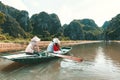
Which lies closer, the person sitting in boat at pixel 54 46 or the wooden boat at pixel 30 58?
the wooden boat at pixel 30 58

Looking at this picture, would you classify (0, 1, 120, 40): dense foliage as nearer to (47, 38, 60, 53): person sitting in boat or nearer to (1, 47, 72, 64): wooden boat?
(47, 38, 60, 53): person sitting in boat

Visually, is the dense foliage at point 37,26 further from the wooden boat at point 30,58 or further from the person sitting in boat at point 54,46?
the wooden boat at point 30,58

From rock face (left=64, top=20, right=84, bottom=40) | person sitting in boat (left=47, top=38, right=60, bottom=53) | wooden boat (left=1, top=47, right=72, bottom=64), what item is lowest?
wooden boat (left=1, top=47, right=72, bottom=64)

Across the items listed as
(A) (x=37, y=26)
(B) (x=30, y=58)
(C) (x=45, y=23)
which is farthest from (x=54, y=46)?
(C) (x=45, y=23)

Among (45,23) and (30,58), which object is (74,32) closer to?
(45,23)

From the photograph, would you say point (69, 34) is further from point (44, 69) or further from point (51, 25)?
point (44, 69)

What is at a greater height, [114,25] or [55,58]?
[114,25]

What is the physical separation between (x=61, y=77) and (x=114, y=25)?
144538mm

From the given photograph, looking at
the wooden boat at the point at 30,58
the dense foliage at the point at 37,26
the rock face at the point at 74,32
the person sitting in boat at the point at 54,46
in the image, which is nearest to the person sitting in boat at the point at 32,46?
the wooden boat at the point at 30,58

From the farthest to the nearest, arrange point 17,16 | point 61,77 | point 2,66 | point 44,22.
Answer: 1. point 44,22
2. point 17,16
3. point 2,66
4. point 61,77

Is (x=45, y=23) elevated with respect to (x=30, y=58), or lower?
elevated

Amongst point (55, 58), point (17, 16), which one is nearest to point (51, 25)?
point (17, 16)

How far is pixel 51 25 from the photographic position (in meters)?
124

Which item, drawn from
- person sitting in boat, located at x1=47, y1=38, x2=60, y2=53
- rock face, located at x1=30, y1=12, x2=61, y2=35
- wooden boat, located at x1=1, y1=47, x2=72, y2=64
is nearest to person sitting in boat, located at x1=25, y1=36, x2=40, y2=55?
wooden boat, located at x1=1, y1=47, x2=72, y2=64
